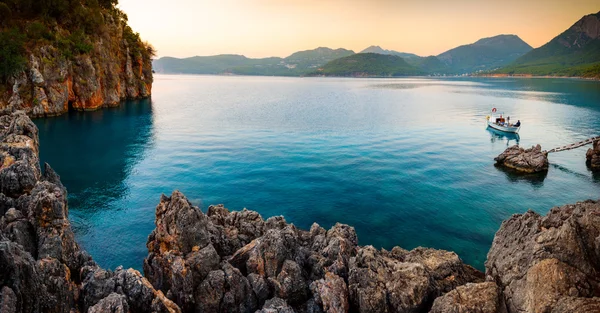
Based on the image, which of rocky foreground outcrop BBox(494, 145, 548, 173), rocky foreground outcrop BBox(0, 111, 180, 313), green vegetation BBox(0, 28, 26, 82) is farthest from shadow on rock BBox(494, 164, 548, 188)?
green vegetation BBox(0, 28, 26, 82)

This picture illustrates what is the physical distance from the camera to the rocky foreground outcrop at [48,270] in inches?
519

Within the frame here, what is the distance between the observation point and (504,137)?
7725 centimetres

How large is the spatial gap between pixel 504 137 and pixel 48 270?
293ft

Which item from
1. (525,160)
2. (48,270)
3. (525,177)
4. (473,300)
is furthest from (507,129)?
(48,270)

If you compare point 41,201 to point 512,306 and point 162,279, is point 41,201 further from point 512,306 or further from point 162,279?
point 512,306

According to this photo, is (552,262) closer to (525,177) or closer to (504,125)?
(525,177)

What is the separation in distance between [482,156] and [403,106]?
2970 inches

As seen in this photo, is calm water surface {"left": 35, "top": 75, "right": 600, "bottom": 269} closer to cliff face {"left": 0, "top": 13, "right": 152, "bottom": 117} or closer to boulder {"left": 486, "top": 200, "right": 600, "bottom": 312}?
cliff face {"left": 0, "top": 13, "right": 152, "bottom": 117}

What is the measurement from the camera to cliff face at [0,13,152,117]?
259 feet

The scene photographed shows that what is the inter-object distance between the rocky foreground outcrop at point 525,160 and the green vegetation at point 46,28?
356ft

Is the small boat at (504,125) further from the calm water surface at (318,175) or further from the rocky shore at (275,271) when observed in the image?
the rocky shore at (275,271)

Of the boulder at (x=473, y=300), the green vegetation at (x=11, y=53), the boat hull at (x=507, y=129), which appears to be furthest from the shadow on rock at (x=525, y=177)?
the green vegetation at (x=11, y=53)

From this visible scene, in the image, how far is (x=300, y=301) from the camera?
735 inches

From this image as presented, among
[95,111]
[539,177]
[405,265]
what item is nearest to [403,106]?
[539,177]
